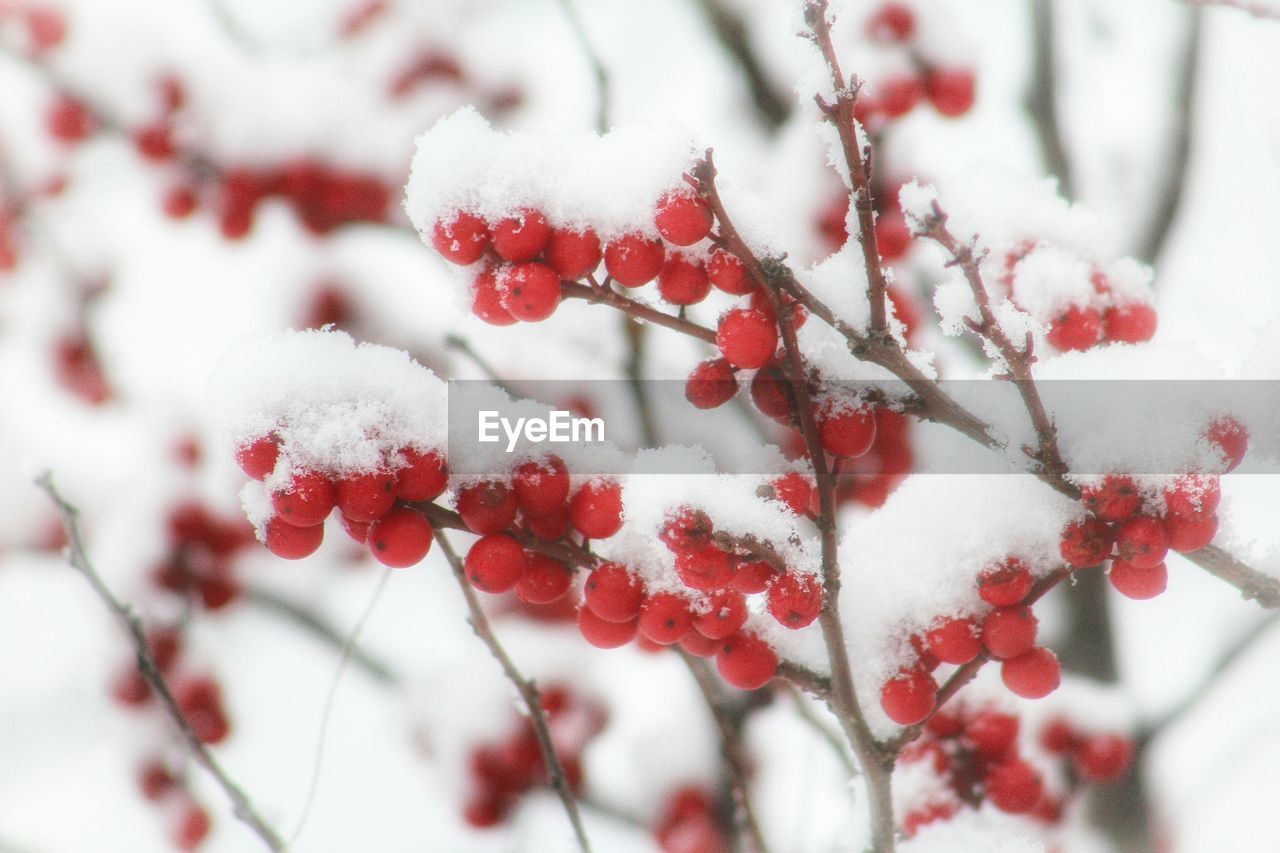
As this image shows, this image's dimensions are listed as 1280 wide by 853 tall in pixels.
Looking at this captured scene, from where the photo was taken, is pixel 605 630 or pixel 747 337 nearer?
pixel 747 337

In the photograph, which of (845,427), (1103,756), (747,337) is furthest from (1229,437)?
(1103,756)

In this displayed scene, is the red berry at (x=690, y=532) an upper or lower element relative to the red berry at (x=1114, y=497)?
lower

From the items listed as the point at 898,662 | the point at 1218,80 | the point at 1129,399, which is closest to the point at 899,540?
the point at 898,662

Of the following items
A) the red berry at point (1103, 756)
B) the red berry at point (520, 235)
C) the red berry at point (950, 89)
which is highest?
the red berry at point (950, 89)

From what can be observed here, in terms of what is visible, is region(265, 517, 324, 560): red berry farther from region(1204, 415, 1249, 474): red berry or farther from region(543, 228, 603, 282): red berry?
region(1204, 415, 1249, 474): red berry

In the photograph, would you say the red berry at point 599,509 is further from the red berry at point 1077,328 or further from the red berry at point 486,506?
the red berry at point 1077,328

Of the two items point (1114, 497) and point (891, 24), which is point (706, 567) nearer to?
point (1114, 497)

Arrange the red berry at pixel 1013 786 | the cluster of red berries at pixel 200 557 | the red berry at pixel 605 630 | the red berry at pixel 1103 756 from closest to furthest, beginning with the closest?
the red berry at pixel 605 630 → the red berry at pixel 1013 786 → the red berry at pixel 1103 756 → the cluster of red berries at pixel 200 557

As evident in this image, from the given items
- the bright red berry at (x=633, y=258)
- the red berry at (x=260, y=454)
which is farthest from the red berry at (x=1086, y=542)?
the red berry at (x=260, y=454)
